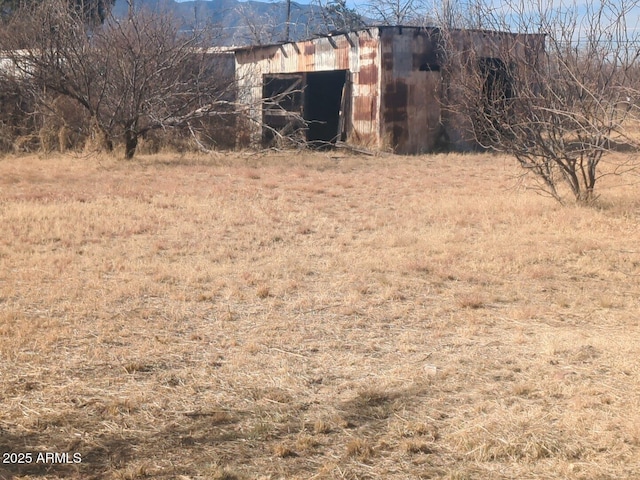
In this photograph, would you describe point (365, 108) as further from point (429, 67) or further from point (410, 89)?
point (429, 67)

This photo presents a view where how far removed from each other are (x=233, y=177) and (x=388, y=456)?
10101 mm

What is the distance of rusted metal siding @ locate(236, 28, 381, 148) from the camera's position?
1764 cm

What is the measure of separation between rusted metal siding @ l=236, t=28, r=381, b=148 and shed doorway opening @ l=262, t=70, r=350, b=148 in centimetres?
25

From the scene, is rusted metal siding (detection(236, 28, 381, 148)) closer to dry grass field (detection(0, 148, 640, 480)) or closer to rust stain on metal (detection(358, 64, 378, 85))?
rust stain on metal (detection(358, 64, 378, 85))

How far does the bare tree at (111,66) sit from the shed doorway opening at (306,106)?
298 centimetres

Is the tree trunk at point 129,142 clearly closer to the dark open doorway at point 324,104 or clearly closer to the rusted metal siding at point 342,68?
the rusted metal siding at point 342,68

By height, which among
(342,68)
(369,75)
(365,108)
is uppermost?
(342,68)

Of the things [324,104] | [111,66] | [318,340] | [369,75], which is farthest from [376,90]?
[318,340]

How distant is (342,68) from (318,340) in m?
14.2

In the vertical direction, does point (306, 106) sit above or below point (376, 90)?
below

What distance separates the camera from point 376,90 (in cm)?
1759

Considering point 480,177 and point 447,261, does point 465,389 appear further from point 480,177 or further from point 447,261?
point 480,177

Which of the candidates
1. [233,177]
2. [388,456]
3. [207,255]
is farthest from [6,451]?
[233,177]

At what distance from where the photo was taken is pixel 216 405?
4086 mm
